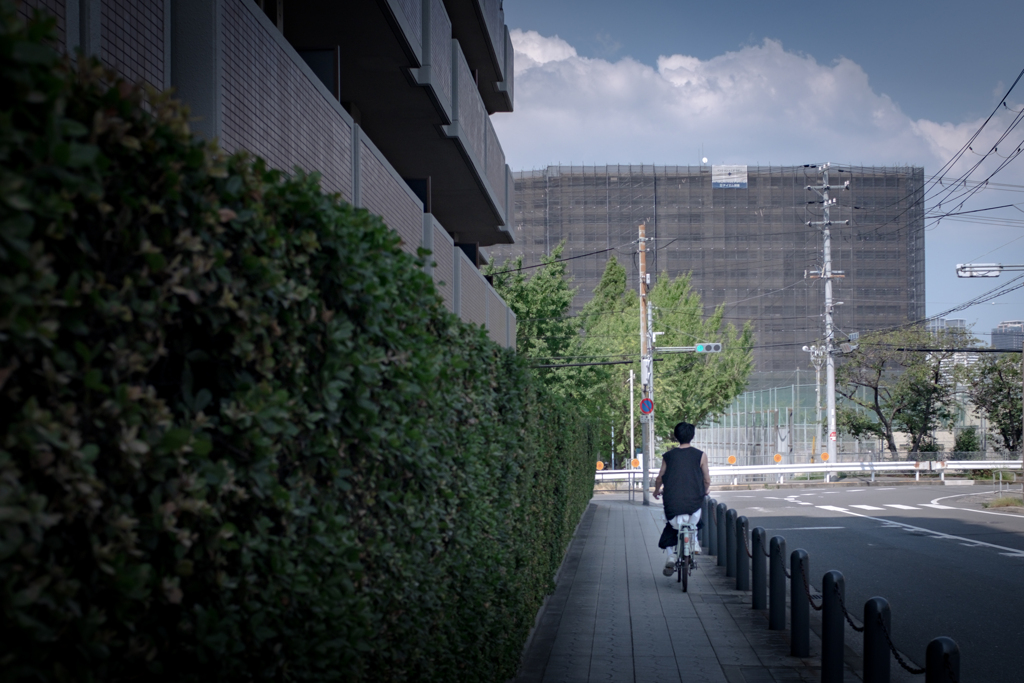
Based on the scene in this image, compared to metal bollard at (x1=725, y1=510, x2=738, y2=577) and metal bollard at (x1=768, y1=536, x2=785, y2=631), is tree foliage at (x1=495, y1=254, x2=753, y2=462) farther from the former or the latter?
metal bollard at (x1=768, y1=536, x2=785, y2=631)

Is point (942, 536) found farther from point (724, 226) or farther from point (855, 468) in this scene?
point (724, 226)

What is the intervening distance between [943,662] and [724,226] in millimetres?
94677

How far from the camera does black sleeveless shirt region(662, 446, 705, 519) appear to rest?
11.1 meters

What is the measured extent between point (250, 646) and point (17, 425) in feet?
3.09

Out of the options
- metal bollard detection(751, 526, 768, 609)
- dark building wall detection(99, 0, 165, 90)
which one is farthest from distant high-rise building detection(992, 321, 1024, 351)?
dark building wall detection(99, 0, 165, 90)

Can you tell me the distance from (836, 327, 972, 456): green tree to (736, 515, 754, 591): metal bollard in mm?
43813

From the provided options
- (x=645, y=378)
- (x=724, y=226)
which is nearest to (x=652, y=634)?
(x=645, y=378)

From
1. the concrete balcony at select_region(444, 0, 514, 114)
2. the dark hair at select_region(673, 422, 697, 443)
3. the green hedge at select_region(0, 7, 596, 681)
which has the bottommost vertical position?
the dark hair at select_region(673, 422, 697, 443)

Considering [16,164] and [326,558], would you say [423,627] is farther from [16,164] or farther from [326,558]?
[16,164]

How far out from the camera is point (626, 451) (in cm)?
5669

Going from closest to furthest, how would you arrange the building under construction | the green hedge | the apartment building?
the green hedge → the apartment building → the building under construction

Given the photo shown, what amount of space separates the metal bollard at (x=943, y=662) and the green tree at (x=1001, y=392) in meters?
51.6

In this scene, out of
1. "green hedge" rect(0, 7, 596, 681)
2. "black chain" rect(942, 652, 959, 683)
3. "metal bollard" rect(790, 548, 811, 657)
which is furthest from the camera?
"metal bollard" rect(790, 548, 811, 657)

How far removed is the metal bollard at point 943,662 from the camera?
13.9 ft
